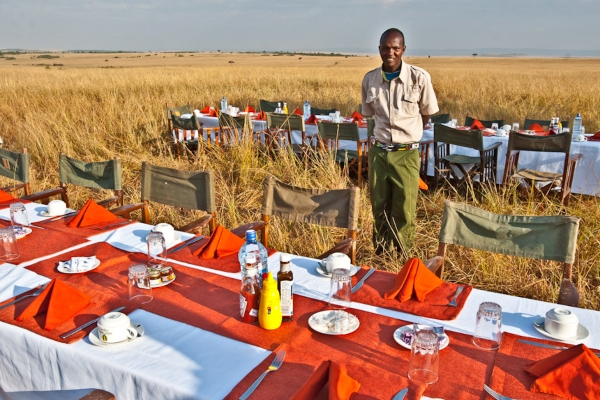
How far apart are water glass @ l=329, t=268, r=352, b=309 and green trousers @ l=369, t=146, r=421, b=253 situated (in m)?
1.79

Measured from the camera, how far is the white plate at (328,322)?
5.09ft

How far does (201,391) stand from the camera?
1266mm

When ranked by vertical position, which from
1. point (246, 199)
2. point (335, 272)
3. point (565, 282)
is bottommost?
point (246, 199)

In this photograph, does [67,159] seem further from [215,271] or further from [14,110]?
[14,110]

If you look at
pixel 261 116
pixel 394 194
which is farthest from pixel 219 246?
pixel 261 116

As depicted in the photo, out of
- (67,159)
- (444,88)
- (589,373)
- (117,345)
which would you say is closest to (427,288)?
(589,373)

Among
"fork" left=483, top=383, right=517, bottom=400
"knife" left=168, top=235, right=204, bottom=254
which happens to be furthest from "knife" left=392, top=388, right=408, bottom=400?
"knife" left=168, top=235, right=204, bottom=254

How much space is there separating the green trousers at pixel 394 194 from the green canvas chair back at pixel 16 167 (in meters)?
2.63

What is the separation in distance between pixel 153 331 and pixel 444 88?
14687 mm

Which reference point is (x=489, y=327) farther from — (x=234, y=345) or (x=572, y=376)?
(x=234, y=345)

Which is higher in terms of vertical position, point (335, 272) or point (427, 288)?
point (335, 272)

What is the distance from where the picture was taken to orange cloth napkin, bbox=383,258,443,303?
70.2 inches

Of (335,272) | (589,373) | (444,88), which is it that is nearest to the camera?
(589,373)

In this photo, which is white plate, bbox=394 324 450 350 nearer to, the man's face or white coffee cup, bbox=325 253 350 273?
white coffee cup, bbox=325 253 350 273
